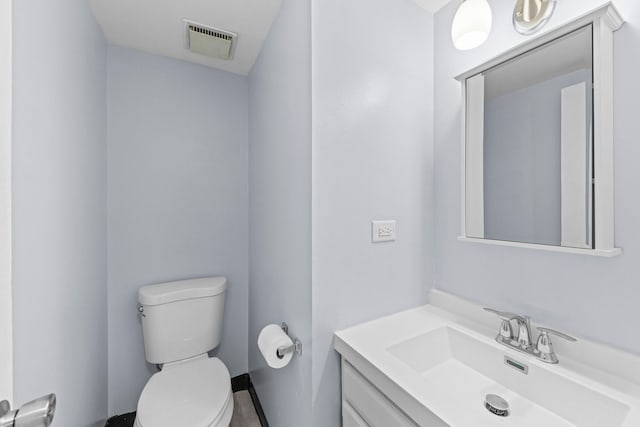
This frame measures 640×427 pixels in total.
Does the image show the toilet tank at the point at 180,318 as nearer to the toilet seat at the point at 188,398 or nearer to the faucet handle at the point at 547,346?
the toilet seat at the point at 188,398

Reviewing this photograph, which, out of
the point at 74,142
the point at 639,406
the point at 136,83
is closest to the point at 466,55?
the point at 639,406

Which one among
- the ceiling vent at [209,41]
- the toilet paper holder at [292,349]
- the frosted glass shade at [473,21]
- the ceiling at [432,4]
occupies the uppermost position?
the ceiling at [432,4]

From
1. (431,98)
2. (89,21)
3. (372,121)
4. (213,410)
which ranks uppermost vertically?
(89,21)

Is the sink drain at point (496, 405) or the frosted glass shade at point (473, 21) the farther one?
the frosted glass shade at point (473, 21)

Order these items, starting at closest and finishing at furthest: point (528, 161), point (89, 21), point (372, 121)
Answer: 1. point (528, 161)
2. point (372, 121)
3. point (89, 21)

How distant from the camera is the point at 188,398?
4.15 feet

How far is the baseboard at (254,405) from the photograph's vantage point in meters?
1.60

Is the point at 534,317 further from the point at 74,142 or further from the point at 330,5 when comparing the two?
the point at 74,142

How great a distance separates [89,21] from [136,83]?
380mm

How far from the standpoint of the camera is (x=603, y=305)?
0.85 metres

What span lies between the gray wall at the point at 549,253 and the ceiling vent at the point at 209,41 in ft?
3.68

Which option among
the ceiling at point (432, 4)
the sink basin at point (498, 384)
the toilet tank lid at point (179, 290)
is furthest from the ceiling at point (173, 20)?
the sink basin at point (498, 384)

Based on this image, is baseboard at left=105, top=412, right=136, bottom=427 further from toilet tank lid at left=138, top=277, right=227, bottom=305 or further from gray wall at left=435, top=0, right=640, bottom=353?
gray wall at left=435, top=0, right=640, bottom=353

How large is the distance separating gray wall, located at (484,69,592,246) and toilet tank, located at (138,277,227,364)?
4.93 ft
